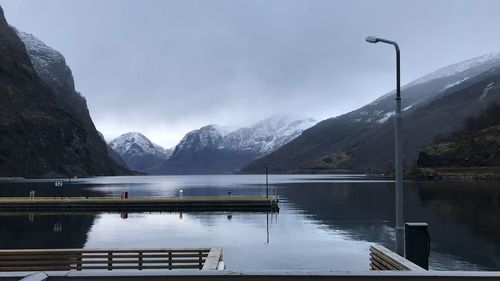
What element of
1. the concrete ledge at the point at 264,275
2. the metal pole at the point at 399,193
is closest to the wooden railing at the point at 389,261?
the metal pole at the point at 399,193

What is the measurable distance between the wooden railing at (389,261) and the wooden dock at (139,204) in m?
60.6

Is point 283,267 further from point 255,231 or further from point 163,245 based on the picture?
point 255,231

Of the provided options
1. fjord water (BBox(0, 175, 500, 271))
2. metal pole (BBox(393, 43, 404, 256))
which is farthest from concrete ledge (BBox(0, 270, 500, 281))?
fjord water (BBox(0, 175, 500, 271))

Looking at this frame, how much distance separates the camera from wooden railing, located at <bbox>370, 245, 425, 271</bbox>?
57.0 ft

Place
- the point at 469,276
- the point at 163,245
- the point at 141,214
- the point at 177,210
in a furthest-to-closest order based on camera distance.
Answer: the point at 177,210
the point at 141,214
the point at 163,245
the point at 469,276

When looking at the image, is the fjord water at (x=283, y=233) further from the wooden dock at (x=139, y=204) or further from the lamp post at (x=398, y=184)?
the lamp post at (x=398, y=184)

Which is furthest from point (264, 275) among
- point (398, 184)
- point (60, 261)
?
point (60, 261)

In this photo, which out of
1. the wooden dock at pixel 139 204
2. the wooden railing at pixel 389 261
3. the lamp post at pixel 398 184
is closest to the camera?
the wooden railing at pixel 389 261

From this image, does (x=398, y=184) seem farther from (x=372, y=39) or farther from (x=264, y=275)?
(x=264, y=275)

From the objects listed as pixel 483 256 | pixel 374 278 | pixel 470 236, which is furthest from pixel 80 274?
pixel 470 236

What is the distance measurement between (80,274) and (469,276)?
9288 mm

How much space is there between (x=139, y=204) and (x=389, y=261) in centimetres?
7194

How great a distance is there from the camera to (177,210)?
3322 inches

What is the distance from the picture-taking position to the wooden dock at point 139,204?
84000mm
